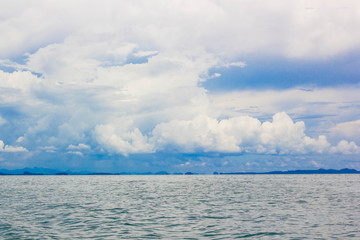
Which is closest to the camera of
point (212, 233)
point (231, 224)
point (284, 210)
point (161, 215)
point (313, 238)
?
point (313, 238)

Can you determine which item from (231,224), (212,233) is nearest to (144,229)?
(212,233)

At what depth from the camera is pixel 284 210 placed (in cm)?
4647

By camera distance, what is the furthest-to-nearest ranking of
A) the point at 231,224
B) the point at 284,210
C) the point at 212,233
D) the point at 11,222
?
the point at 284,210 < the point at 11,222 < the point at 231,224 < the point at 212,233

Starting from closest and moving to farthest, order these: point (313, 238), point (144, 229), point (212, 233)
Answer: point (313, 238), point (212, 233), point (144, 229)

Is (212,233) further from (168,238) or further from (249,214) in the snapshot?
(249,214)

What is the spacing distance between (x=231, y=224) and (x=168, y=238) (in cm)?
947

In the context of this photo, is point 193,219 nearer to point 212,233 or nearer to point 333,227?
point 212,233

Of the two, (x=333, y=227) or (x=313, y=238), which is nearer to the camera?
(x=313, y=238)

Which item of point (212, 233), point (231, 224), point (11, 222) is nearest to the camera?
point (212, 233)

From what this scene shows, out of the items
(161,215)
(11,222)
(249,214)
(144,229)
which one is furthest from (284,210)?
(11,222)

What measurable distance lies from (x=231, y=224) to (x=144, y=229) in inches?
377

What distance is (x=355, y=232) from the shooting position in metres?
30.5

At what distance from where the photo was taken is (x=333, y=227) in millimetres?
33031

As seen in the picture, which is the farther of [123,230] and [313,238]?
[123,230]
